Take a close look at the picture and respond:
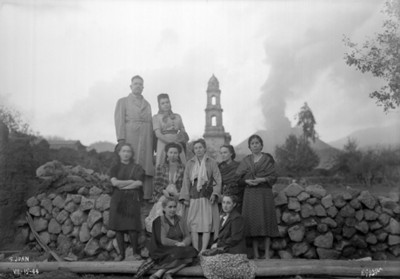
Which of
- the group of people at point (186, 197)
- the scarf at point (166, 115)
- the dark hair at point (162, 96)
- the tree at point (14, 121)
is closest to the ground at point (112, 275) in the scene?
the group of people at point (186, 197)

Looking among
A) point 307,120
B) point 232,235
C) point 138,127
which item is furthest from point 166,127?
point 307,120

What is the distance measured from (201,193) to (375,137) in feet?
9.92

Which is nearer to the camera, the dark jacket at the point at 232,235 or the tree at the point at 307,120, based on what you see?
the dark jacket at the point at 232,235

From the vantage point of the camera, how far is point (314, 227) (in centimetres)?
607

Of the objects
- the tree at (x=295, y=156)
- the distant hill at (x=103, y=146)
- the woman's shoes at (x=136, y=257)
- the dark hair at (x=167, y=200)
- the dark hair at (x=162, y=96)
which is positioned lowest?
the woman's shoes at (x=136, y=257)

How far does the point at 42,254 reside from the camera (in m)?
6.09

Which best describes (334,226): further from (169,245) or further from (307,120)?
(169,245)

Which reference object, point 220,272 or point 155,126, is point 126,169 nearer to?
point 155,126

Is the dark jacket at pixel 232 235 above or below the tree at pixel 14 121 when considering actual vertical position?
below

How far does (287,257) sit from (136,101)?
321cm

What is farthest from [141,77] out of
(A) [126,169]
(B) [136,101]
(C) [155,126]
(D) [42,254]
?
(D) [42,254]

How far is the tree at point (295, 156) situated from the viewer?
7078 mm

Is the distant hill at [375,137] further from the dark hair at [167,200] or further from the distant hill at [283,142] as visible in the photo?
the dark hair at [167,200]

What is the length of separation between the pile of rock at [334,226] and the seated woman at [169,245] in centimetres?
162
